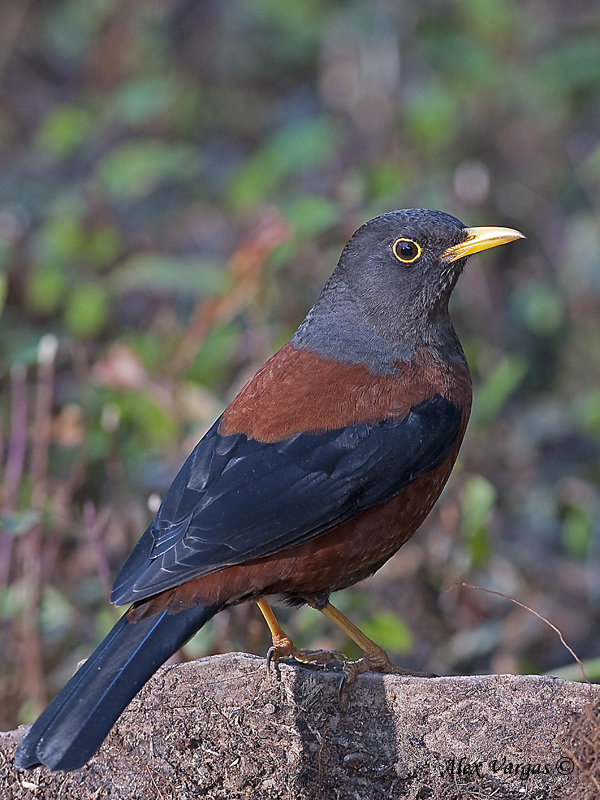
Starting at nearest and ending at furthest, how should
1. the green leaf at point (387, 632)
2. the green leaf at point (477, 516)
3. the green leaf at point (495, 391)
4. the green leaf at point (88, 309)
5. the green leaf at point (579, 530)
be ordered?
the green leaf at point (387, 632) → the green leaf at point (477, 516) → the green leaf at point (495, 391) → the green leaf at point (579, 530) → the green leaf at point (88, 309)

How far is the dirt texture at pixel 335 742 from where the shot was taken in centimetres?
328

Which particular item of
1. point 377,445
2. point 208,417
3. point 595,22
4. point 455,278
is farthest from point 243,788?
point 595,22

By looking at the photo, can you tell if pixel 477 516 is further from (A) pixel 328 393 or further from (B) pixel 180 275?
(B) pixel 180 275

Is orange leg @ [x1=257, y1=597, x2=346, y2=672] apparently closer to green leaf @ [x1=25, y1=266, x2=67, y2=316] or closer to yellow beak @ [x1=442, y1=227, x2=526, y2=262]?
yellow beak @ [x1=442, y1=227, x2=526, y2=262]

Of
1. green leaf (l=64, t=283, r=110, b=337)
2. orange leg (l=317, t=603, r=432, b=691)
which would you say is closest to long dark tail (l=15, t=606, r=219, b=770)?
orange leg (l=317, t=603, r=432, b=691)

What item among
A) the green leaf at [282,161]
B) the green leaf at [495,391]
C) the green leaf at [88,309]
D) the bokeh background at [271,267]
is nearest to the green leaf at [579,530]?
the bokeh background at [271,267]

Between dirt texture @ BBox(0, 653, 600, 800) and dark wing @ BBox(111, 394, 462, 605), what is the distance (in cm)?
40

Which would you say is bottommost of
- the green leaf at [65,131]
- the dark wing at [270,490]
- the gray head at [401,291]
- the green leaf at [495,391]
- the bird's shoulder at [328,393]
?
the green leaf at [495,391]

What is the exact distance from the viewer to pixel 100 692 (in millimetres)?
3113

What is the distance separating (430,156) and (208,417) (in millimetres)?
4477

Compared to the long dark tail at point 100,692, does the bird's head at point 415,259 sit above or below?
above

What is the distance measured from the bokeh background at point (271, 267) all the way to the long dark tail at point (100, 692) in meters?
1.17

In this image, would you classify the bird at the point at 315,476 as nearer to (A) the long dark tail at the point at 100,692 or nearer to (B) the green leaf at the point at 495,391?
(A) the long dark tail at the point at 100,692

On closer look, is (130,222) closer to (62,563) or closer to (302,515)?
(62,563)
